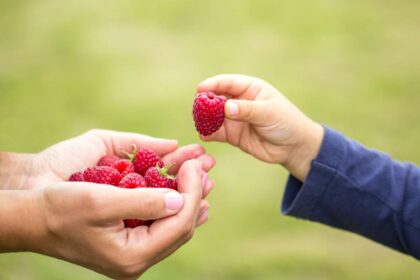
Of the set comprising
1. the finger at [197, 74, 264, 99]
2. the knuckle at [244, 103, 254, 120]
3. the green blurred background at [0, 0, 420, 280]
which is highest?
the finger at [197, 74, 264, 99]

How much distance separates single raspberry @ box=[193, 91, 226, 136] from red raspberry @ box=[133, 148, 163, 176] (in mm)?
129

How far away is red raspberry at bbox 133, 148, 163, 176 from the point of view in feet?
3.67

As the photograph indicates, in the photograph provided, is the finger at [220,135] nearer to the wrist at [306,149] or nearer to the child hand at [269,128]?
the child hand at [269,128]

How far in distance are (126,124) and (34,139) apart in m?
0.43

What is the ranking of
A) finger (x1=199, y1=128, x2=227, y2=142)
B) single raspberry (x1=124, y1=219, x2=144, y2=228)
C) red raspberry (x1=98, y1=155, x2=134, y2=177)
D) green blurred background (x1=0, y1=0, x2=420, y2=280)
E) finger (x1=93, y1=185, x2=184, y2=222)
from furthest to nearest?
green blurred background (x1=0, y1=0, x2=420, y2=280), finger (x1=199, y1=128, x2=227, y2=142), red raspberry (x1=98, y1=155, x2=134, y2=177), single raspberry (x1=124, y1=219, x2=144, y2=228), finger (x1=93, y1=185, x2=184, y2=222)

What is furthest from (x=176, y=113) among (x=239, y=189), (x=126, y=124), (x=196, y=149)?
(x=196, y=149)

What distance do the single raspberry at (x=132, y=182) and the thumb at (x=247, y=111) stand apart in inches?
8.4

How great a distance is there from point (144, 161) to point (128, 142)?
151mm

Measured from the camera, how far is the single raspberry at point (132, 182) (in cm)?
99

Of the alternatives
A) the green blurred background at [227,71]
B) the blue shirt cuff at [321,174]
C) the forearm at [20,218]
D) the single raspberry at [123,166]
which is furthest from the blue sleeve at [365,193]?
the green blurred background at [227,71]

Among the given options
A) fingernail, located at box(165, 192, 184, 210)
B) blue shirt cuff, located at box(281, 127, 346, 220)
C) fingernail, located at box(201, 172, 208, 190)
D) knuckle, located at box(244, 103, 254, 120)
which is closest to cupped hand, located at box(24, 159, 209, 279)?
fingernail, located at box(165, 192, 184, 210)

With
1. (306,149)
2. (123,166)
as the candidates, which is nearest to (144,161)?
(123,166)

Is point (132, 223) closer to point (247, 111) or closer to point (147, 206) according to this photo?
point (147, 206)

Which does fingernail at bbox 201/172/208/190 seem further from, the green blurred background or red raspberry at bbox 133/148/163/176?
the green blurred background
